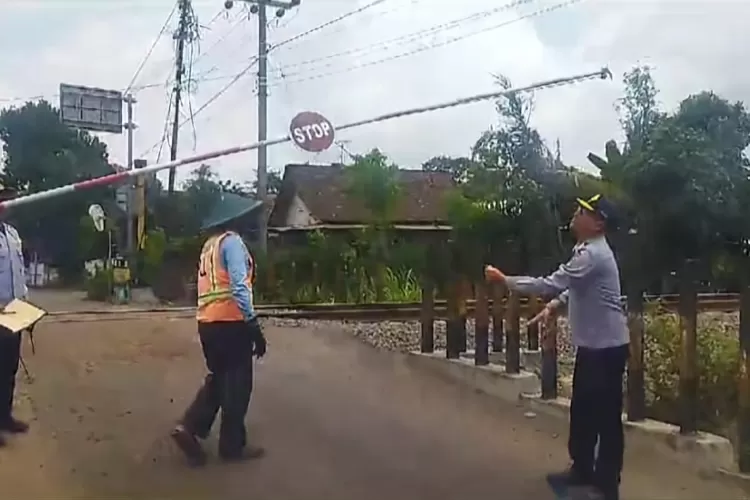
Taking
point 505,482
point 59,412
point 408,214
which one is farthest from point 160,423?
point 408,214

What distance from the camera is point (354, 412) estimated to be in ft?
27.6

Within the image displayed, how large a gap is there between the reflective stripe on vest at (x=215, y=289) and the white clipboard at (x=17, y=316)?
49.1 inches

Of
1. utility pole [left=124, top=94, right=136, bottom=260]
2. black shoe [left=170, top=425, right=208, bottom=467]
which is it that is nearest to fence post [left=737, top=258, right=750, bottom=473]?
black shoe [left=170, top=425, right=208, bottom=467]

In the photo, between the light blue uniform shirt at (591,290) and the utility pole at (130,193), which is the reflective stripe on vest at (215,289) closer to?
the light blue uniform shirt at (591,290)

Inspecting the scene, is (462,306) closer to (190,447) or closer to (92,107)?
(190,447)

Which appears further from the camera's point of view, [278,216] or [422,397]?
[278,216]

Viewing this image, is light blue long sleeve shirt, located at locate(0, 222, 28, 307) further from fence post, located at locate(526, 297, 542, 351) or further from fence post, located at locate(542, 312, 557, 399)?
fence post, located at locate(526, 297, 542, 351)

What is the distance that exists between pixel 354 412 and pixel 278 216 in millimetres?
29499

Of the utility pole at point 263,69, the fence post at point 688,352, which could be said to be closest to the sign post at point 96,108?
the utility pole at point 263,69

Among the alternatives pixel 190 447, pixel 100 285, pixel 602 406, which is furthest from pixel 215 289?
pixel 100 285

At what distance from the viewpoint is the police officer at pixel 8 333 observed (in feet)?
23.7

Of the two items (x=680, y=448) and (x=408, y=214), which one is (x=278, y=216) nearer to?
(x=408, y=214)

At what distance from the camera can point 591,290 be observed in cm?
578

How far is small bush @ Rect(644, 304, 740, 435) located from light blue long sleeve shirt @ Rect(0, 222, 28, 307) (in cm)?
476
